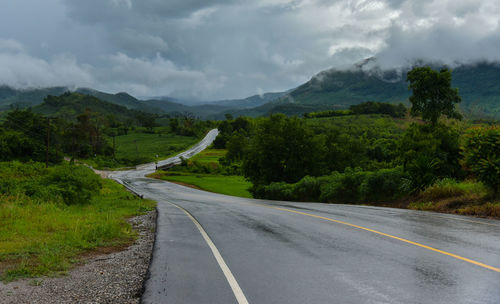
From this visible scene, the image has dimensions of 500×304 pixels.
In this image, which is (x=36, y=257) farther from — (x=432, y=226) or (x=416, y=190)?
(x=416, y=190)

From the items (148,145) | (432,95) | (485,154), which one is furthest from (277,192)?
(148,145)

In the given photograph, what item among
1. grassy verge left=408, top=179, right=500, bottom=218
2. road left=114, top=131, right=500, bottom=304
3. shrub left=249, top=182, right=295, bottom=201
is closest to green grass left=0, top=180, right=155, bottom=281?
road left=114, top=131, right=500, bottom=304

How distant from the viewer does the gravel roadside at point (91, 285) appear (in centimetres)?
503

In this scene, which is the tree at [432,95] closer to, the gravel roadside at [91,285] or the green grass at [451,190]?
the green grass at [451,190]

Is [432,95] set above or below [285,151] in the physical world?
above

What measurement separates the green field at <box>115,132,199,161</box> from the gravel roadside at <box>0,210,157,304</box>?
351 feet

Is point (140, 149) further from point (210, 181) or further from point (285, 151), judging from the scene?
point (285, 151)

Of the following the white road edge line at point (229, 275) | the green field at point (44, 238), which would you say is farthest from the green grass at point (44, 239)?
the white road edge line at point (229, 275)

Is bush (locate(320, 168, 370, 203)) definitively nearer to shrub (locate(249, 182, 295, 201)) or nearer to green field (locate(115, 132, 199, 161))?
shrub (locate(249, 182, 295, 201))

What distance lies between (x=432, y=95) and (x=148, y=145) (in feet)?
424

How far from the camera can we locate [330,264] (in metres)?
6.37

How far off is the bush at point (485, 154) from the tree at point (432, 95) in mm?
9969

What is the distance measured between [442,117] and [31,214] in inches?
974

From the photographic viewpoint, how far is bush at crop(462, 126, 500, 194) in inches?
534
